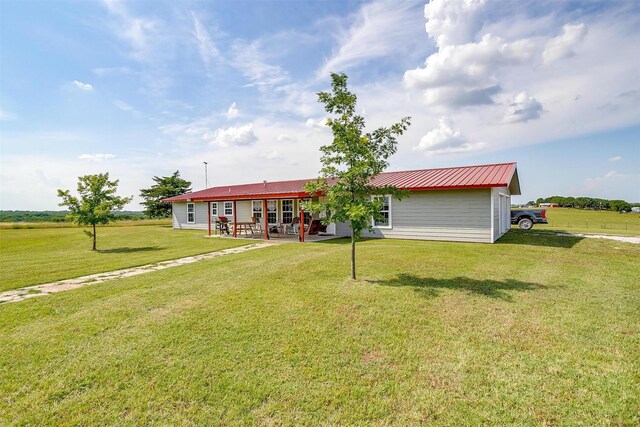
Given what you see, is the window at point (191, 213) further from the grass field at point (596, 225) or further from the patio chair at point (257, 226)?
the grass field at point (596, 225)

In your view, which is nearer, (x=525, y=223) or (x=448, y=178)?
(x=448, y=178)

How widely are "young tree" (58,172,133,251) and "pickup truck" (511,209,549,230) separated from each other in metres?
21.5

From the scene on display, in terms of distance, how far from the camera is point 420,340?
376 centimetres

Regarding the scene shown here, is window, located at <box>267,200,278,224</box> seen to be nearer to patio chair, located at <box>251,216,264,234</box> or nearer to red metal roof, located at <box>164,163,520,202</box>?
patio chair, located at <box>251,216,264,234</box>

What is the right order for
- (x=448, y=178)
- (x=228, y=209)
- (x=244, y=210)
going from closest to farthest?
(x=448, y=178), (x=244, y=210), (x=228, y=209)

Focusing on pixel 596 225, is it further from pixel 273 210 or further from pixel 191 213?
pixel 191 213

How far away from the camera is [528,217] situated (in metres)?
19.0

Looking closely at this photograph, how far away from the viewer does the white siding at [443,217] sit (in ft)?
39.5

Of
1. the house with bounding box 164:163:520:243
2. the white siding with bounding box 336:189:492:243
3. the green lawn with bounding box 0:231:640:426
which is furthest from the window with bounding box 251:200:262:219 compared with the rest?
the green lawn with bounding box 0:231:640:426

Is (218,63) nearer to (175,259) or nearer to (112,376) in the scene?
(175,259)

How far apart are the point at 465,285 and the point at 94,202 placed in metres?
14.4

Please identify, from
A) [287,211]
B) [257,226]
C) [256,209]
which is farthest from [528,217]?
[256,209]

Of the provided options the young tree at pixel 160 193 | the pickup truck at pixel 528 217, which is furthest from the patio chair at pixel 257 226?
the young tree at pixel 160 193

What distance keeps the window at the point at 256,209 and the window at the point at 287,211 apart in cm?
175
